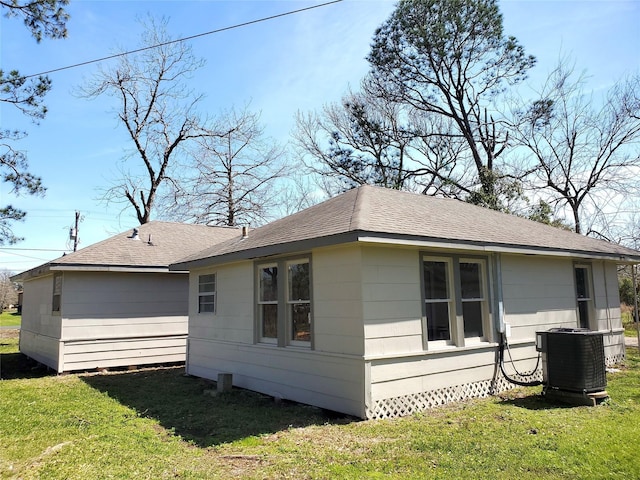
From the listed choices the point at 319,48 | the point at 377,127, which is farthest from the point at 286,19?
the point at 377,127

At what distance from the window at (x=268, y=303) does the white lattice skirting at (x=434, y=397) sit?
7.89 feet

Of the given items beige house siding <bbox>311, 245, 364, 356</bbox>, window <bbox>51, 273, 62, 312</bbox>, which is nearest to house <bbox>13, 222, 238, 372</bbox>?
window <bbox>51, 273, 62, 312</bbox>

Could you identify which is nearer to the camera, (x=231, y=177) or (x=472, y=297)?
(x=472, y=297)

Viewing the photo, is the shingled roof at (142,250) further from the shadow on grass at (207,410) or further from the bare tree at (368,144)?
the bare tree at (368,144)

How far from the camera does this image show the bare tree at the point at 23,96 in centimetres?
880

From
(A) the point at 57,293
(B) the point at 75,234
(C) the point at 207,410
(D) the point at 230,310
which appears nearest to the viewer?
(C) the point at 207,410

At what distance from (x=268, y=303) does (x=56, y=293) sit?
22.8ft

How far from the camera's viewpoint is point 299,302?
A: 24.0ft

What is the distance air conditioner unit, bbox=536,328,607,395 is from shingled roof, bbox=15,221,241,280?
29.5ft

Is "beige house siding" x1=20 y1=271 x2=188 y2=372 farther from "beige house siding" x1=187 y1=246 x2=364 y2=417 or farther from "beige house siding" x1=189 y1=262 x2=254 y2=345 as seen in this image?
"beige house siding" x1=187 y1=246 x2=364 y2=417

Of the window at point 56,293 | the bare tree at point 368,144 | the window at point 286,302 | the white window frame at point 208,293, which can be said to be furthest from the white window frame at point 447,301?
the bare tree at point 368,144

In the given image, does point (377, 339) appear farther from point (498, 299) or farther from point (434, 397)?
point (498, 299)

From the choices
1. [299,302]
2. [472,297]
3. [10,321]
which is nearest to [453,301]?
[472,297]

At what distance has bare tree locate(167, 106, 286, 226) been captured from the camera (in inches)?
1011
